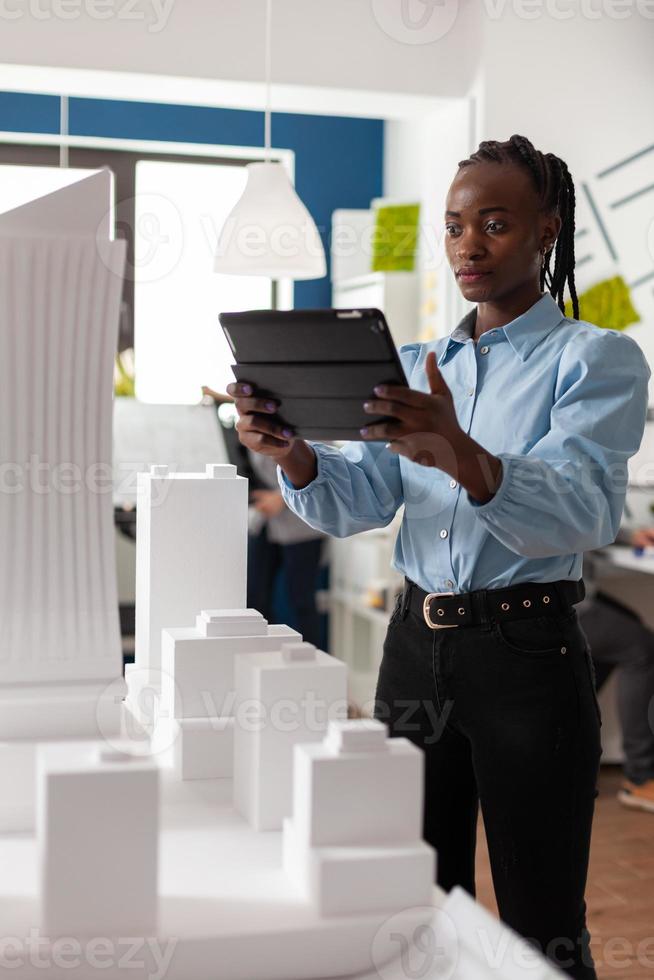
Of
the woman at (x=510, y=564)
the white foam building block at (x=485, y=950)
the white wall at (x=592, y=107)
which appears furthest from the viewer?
the white wall at (x=592, y=107)

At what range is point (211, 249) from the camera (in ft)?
17.9

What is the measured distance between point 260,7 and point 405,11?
537mm

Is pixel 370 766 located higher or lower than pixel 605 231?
lower

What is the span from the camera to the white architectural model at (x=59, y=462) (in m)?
1.19

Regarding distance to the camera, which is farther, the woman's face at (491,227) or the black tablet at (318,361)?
the woman's face at (491,227)

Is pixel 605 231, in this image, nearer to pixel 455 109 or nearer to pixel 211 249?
pixel 455 109

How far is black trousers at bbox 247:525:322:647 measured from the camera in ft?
16.5

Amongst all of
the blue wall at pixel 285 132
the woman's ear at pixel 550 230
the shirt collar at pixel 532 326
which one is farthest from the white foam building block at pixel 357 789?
the blue wall at pixel 285 132

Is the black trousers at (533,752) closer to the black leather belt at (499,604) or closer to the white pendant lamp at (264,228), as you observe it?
the black leather belt at (499,604)

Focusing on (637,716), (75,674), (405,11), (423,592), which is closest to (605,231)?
(405,11)

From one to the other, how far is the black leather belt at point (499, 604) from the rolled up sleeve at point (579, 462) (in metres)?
0.11

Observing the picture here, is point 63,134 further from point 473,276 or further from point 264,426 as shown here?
point 264,426

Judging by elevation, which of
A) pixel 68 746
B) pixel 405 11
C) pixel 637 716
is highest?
pixel 405 11

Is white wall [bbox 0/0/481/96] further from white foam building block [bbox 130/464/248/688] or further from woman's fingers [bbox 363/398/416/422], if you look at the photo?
woman's fingers [bbox 363/398/416/422]
